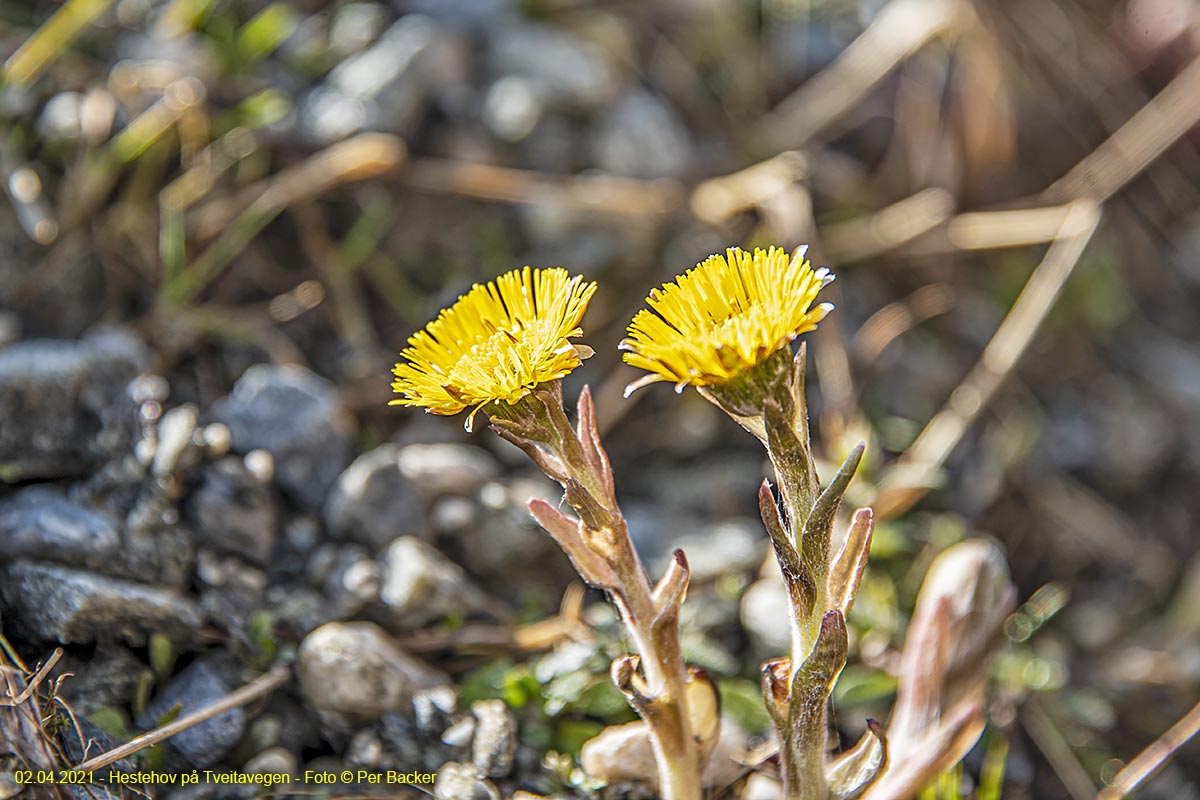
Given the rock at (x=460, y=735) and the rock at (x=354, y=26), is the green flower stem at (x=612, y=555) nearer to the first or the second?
the rock at (x=460, y=735)

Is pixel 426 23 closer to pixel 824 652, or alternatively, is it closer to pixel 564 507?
pixel 564 507

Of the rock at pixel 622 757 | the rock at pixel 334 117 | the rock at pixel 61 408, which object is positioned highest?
the rock at pixel 334 117

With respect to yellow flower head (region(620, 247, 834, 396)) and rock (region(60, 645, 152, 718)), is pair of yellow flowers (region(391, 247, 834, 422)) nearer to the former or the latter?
yellow flower head (region(620, 247, 834, 396))

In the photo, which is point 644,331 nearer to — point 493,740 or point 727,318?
point 727,318

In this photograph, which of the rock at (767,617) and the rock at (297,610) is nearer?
the rock at (297,610)

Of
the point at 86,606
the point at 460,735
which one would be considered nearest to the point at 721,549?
the point at 460,735

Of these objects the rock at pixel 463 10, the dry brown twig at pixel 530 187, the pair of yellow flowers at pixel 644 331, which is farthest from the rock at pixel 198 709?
the rock at pixel 463 10

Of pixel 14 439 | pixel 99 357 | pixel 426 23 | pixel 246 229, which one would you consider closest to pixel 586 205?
pixel 426 23

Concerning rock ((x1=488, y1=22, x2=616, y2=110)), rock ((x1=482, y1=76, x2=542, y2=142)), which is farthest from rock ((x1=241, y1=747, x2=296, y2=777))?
rock ((x1=488, y1=22, x2=616, y2=110))
